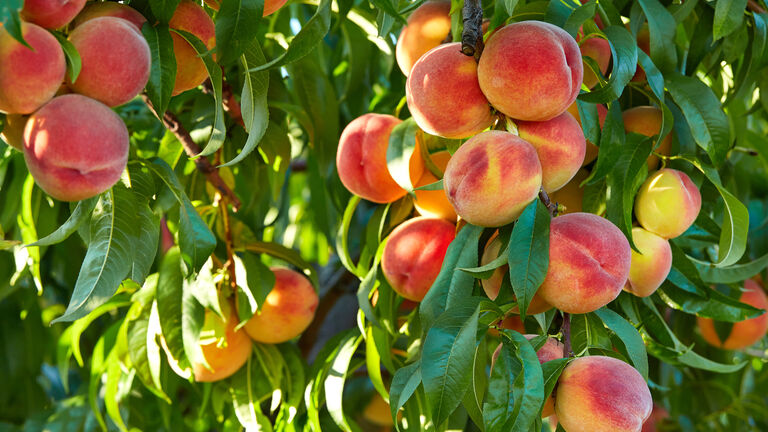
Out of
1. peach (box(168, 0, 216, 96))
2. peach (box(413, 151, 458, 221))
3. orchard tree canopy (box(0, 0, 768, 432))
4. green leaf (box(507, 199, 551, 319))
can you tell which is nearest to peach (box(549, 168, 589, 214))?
orchard tree canopy (box(0, 0, 768, 432))

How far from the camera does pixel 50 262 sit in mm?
1488

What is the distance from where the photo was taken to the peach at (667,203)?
81cm

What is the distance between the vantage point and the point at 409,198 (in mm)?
987

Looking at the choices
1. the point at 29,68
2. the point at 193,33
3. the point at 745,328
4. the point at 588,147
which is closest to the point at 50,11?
the point at 29,68

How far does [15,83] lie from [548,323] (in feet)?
1.55

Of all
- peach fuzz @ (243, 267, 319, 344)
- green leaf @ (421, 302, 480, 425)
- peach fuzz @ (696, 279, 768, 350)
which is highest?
green leaf @ (421, 302, 480, 425)

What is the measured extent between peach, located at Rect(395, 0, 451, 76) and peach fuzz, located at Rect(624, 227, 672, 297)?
1.00ft

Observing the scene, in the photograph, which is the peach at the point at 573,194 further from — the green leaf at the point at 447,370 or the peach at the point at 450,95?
the green leaf at the point at 447,370

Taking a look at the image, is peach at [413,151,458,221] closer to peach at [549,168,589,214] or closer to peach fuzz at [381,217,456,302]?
peach fuzz at [381,217,456,302]

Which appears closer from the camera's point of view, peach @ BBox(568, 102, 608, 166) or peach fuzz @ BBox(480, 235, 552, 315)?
peach fuzz @ BBox(480, 235, 552, 315)

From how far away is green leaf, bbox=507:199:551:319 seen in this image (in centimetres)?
62

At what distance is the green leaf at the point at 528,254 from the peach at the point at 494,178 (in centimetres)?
2

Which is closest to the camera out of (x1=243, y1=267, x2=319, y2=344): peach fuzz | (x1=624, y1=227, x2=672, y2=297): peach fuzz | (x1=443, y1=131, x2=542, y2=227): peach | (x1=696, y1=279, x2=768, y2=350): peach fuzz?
(x1=443, y1=131, x2=542, y2=227): peach

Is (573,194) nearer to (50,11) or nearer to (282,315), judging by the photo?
(282,315)
